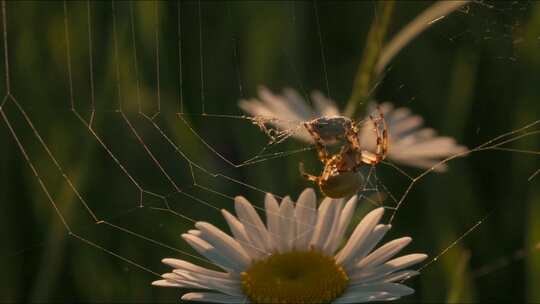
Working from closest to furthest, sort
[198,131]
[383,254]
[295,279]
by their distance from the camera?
[383,254]
[295,279]
[198,131]

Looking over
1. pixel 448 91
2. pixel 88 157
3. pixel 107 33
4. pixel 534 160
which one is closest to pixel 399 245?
pixel 88 157

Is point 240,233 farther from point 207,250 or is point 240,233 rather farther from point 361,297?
point 361,297

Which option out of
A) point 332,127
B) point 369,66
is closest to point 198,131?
point 369,66

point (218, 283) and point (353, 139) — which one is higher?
point (353, 139)

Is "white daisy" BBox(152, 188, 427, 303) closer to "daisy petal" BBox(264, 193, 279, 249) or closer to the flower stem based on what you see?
"daisy petal" BBox(264, 193, 279, 249)

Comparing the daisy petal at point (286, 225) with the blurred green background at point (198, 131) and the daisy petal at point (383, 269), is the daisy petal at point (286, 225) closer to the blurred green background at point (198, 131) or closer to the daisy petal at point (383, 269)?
the daisy petal at point (383, 269)

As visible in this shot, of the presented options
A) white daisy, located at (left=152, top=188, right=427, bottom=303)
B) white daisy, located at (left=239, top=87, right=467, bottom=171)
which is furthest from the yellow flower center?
white daisy, located at (left=239, top=87, right=467, bottom=171)

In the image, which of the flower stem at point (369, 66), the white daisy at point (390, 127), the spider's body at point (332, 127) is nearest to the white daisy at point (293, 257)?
the spider's body at point (332, 127)
